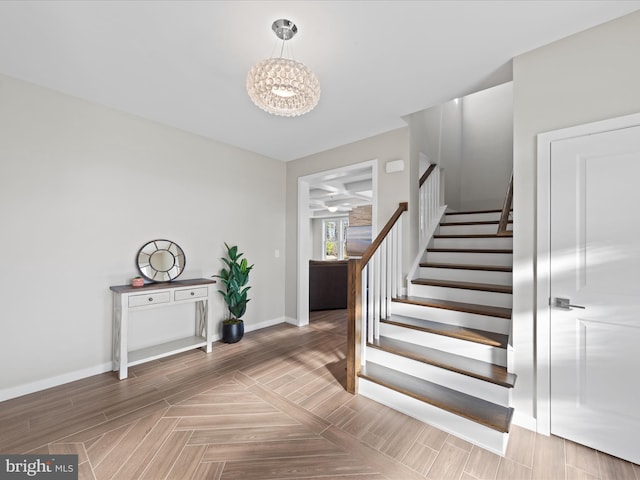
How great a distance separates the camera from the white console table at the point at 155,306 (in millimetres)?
2662

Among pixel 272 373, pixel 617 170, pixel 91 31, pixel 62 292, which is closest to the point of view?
pixel 617 170

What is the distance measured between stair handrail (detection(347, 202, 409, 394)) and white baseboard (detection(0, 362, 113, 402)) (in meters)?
2.46

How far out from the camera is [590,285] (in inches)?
70.2

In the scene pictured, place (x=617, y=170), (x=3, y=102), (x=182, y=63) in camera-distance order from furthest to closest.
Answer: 1. (x=3, y=102)
2. (x=182, y=63)
3. (x=617, y=170)

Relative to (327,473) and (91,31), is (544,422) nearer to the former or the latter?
(327,473)

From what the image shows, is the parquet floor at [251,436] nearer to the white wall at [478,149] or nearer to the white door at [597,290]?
the white door at [597,290]

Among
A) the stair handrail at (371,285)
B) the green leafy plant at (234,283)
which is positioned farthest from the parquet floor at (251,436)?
the green leafy plant at (234,283)

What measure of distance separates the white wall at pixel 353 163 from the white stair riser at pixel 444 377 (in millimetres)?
1577

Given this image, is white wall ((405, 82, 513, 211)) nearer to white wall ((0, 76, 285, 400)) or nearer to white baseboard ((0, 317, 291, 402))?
white wall ((0, 76, 285, 400))

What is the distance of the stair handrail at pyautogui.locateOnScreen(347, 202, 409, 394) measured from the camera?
2.42 metres

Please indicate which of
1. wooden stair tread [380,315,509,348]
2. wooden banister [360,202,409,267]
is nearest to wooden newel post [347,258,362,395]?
wooden banister [360,202,409,267]

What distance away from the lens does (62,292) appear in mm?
2549

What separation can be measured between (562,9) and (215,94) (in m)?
2.56

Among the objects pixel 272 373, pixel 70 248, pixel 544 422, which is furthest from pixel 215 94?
pixel 544 422
